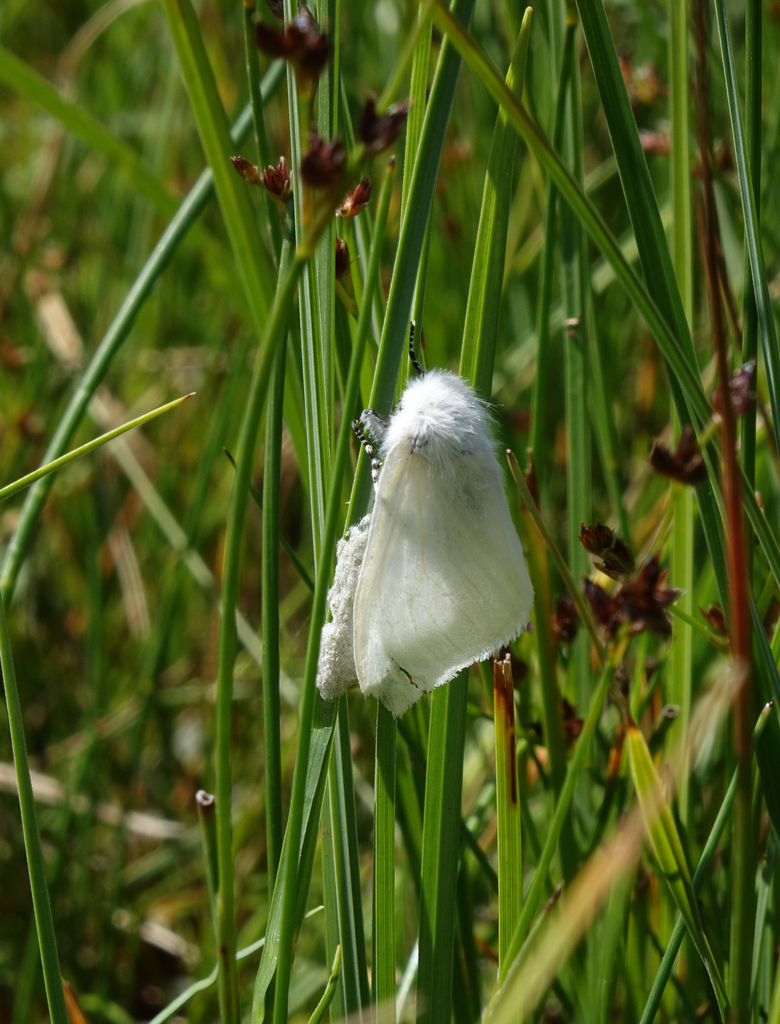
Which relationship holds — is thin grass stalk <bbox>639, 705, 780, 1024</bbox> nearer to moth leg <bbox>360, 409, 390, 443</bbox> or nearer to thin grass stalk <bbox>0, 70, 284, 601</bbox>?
moth leg <bbox>360, 409, 390, 443</bbox>

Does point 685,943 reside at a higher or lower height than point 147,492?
lower

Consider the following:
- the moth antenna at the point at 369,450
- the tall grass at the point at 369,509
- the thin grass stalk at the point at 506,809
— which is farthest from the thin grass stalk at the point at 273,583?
the thin grass stalk at the point at 506,809

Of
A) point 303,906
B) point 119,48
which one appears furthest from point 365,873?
point 119,48

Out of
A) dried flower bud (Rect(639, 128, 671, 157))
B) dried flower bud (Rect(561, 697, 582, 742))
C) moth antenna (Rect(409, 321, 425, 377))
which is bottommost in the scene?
dried flower bud (Rect(561, 697, 582, 742))

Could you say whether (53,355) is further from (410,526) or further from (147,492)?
(410,526)

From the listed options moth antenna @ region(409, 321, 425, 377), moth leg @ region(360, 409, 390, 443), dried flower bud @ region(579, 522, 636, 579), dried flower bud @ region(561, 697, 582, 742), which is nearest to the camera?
dried flower bud @ region(579, 522, 636, 579)

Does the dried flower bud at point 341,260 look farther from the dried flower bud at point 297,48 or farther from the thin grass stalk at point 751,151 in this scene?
the thin grass stalk at point 751,151

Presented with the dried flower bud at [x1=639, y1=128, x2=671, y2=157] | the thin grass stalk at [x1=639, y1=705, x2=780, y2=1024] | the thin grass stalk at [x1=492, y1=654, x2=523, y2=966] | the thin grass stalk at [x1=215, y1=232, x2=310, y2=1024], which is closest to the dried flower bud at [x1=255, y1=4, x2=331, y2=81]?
the thin grass stalk at [x1=215, y1=232, x2=310, y2=1024]
